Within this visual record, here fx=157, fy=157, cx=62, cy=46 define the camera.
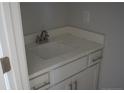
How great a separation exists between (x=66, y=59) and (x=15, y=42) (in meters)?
0.68

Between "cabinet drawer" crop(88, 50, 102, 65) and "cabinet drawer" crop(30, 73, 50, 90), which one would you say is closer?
"cabinet drawer" crop(30, 73, 50, 90)

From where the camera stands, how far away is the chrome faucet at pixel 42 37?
5.93 ft

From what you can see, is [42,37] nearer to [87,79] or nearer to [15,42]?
[87,79]

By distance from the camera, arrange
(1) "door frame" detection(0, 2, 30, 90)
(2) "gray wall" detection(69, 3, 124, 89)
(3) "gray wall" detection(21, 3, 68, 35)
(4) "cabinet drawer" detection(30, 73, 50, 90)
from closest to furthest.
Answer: (1) "door frame" detection(0, 2, 30, 90) < (4) "cabinet drawer" detection(30, 73, 50, 90) < (2) "gray wall" detection(69, 3, 124, 89) < (3) "gray wall" detection(21, 3, 68, 35)

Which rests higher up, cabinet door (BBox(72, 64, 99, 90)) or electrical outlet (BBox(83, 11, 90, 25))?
electrical outlet (BBox(83, 11, 90, 25))

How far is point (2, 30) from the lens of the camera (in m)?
0.79

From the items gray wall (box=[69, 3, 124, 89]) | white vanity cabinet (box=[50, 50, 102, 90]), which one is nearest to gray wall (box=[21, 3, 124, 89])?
gray wall (box=[69, 3, 124, 89])

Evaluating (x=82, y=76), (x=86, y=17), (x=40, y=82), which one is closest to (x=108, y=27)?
(x=86, y=17)

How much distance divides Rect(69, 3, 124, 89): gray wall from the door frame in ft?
3.47

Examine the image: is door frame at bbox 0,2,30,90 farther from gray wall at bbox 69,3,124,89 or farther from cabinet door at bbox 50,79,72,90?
gray wall at bbox 69,3,124,89

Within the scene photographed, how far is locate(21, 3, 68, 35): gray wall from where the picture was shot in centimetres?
170

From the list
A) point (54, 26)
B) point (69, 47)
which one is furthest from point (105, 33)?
point (54, 26)

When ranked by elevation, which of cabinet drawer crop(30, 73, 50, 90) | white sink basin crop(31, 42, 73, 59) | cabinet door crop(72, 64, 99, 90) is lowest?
cabinet door crop(72, 64, 99, 90)

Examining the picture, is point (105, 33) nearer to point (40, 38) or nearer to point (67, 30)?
point (67, 30)
